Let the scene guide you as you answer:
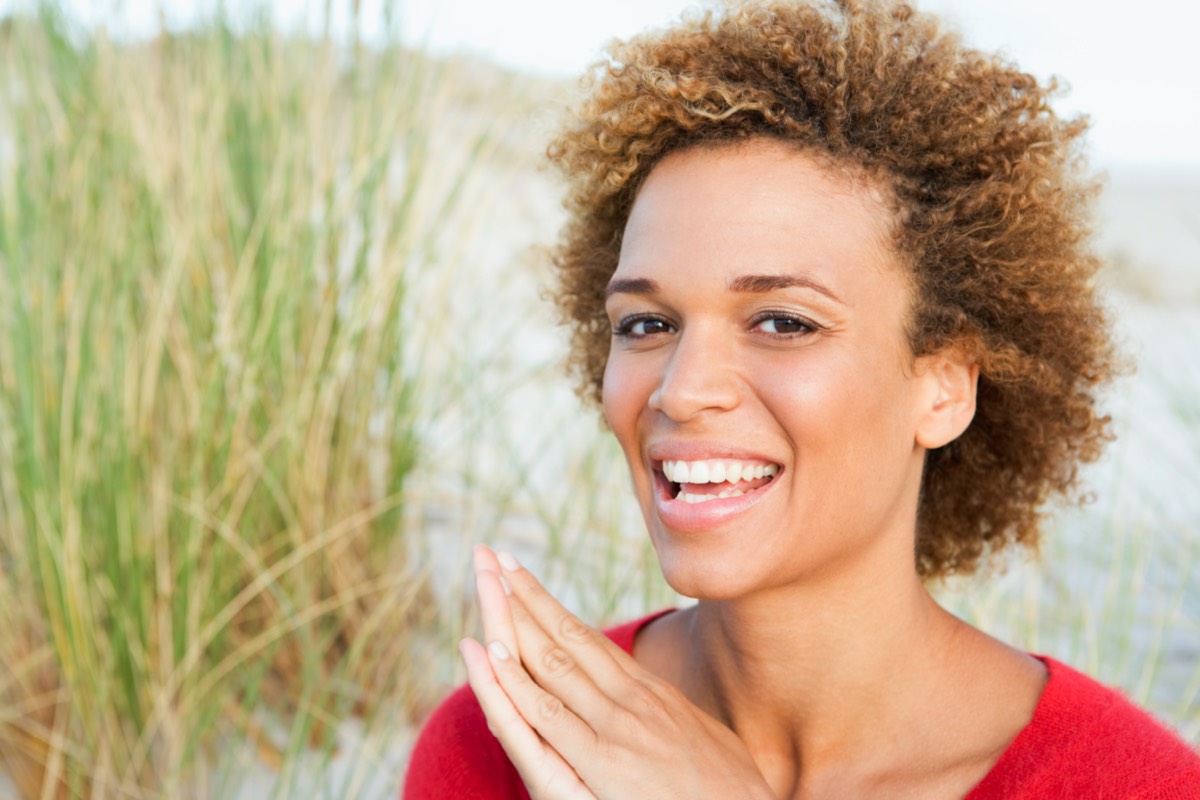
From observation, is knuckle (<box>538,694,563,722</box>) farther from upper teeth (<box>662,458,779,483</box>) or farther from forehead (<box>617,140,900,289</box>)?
forehead (<box>617,140,900,289</box>)

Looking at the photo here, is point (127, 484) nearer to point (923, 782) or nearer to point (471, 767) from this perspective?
point (471, 767)

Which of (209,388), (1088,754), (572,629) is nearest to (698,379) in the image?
(572,629)

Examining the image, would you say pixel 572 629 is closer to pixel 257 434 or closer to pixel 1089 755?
pixel 1089 755

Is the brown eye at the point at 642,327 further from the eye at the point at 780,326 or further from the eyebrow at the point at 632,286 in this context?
the eye at the point at 780,326

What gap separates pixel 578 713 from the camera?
1.87m

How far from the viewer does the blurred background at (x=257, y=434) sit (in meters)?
3.29

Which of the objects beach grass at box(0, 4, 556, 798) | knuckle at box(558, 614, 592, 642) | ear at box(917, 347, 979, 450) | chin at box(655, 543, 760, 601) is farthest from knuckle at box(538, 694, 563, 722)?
beach grass at box(0, 4, 556, 798)

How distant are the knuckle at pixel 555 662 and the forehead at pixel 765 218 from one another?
0.59 meters

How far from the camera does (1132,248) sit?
14.6 meters

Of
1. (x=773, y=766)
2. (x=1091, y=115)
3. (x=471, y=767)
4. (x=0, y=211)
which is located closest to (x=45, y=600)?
(x=0, y=211)

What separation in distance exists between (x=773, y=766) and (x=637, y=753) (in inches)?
17.0

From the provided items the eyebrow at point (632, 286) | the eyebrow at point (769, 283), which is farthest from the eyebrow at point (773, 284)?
A: the eyebrow at point (632, 286)

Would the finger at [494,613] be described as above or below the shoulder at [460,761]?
above

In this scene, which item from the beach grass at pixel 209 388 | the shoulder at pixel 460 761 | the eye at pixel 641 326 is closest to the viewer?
the eye at pixel 641 326
